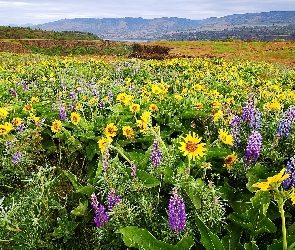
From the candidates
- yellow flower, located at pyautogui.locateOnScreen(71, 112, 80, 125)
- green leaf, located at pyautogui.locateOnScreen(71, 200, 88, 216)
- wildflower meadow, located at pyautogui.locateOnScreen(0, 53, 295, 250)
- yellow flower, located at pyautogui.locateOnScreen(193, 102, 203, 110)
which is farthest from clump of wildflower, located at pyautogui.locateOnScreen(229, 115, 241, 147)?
yellow flower, located at pyautogui.locateOnScreen(71, 112, 80, 125)

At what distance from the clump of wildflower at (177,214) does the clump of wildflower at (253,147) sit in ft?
3.58

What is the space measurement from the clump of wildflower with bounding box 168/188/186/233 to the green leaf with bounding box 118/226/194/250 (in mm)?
110

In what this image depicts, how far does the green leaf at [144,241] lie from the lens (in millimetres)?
2453

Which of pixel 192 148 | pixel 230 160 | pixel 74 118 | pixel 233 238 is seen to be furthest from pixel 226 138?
pixel 74 118

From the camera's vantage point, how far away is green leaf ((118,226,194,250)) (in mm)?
2453

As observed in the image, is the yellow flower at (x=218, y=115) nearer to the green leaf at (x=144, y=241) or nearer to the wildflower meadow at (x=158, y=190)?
the wildflower meadow at (x=158, y=190)

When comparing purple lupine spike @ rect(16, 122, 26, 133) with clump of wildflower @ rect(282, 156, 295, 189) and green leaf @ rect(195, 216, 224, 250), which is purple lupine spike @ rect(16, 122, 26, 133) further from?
clump of wildflower @ rect(282, 156, 295, 189)

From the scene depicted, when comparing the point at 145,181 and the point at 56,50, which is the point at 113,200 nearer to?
the point at 145,181

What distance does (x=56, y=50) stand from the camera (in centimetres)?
7125

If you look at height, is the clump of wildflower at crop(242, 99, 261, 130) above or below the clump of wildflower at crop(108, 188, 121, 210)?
above

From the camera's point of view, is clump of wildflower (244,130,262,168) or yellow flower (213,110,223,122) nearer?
clump of wildflower (244,130,262,168)

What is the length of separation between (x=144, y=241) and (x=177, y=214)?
344mm

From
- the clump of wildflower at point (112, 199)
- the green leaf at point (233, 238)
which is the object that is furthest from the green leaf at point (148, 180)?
the green leaf at point (233, 238)

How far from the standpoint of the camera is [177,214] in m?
2.46
